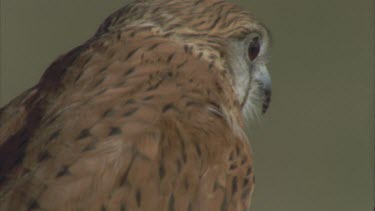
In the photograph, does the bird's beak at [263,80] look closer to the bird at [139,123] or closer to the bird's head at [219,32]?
the bird's head at [219,32]

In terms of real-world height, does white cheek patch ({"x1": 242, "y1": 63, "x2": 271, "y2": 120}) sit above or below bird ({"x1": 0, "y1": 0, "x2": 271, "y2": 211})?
below

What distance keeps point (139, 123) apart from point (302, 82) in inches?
279

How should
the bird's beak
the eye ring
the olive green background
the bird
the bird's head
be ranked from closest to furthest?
the bird → the bird's head → the eye ring → the bird's beak → the olive green background

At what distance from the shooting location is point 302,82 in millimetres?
11102

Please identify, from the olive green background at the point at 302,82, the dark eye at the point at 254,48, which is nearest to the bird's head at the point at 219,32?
the dark eye at the point at 254,48

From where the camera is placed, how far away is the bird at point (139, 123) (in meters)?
3.88

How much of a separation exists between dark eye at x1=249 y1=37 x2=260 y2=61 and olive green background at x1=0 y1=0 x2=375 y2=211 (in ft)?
13.6

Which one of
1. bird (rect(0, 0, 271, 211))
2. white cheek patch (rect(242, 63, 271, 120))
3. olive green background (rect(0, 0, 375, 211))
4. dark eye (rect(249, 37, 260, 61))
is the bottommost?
olive green background (rect(0, 0, 375, 211))

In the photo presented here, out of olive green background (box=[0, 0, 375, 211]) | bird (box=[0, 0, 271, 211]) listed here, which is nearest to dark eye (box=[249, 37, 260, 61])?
bird (box=[0, 0, 271, 211])

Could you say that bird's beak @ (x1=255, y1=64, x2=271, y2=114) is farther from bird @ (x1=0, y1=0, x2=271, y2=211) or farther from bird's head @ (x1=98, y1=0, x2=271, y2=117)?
bird @ (x1=0, y1=0, x2=271, y2=211)

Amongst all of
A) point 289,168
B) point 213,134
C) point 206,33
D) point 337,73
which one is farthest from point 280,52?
point 213,134

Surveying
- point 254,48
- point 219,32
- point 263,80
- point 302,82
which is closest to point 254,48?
point 254,48

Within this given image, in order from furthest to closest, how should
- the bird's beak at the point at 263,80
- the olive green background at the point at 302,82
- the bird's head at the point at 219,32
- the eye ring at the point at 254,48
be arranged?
the olive green background at the point at 302,82
the bird's beak at the point at 263,80
the eye ring at the point at 254,48
the bird's head at the point at 219,32

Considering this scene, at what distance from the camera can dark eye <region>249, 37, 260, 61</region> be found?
5359 mm
